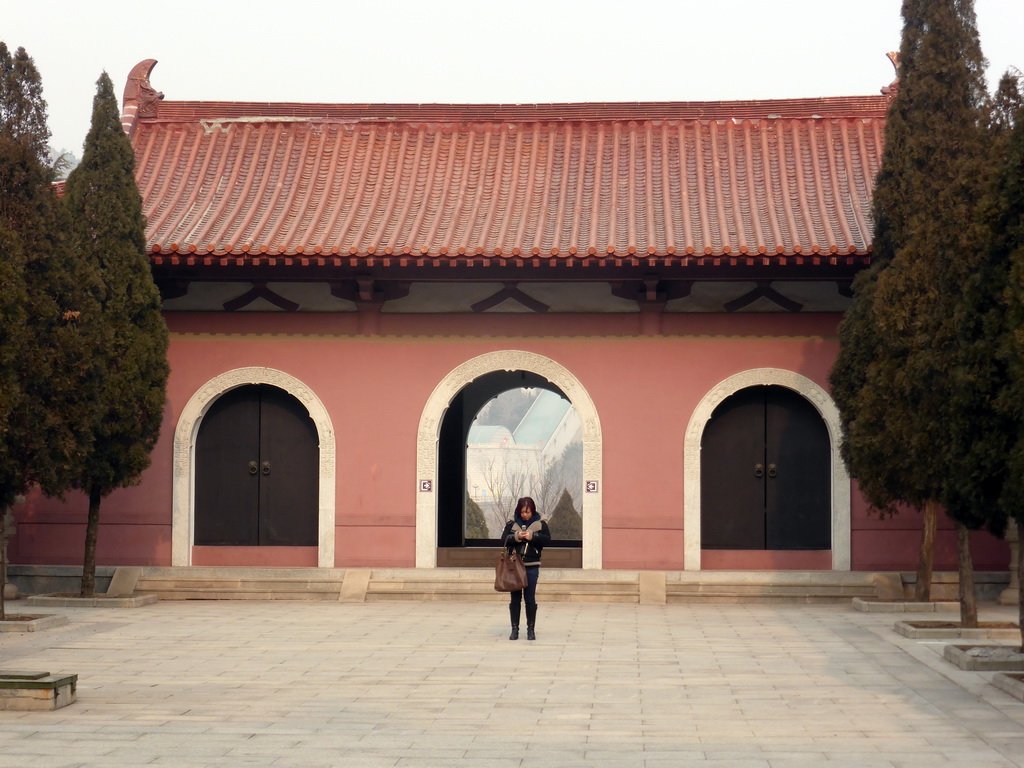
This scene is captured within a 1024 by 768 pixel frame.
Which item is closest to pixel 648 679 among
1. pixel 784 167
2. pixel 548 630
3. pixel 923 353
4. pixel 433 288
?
pixel 548 630

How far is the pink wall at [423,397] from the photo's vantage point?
14719 mm

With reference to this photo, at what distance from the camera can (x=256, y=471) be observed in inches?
606

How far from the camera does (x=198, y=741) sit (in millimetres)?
6746

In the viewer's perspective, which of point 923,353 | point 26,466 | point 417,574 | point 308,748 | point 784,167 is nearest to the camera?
point 308,748

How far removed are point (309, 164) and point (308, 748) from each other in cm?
1131

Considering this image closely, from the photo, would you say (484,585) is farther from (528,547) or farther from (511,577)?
(511,577)

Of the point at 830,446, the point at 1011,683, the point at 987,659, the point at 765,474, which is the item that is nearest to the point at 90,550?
the point at 765,474

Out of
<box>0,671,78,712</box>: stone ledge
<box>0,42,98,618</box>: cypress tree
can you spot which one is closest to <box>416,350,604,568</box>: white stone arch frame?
<box>0,42,98,618</box>: cypress tree

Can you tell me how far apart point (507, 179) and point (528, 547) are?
6.74 metres

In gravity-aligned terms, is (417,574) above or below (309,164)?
below

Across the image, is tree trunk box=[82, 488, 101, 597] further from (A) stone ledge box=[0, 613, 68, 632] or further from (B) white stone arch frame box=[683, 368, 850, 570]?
(B) white stone arch frame box=[683, 368, 850, 570]

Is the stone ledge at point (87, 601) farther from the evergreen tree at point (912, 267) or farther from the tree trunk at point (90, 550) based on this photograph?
the evergreen tree at point (912, 267)

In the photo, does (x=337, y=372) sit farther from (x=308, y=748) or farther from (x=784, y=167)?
(x=308, y=748)

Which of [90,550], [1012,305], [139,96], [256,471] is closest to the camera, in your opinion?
[1012,305]
